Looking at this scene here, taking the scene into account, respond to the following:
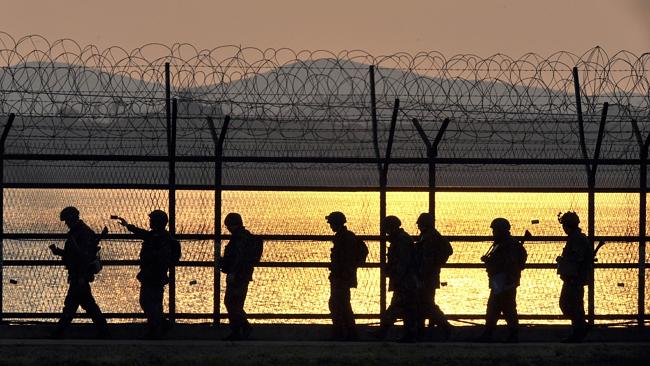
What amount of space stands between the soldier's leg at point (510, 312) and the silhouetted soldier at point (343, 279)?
153 cm

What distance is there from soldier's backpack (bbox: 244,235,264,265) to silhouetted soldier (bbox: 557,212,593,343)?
3.03 m

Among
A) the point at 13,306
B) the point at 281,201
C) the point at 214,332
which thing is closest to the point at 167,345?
the point at 214,332

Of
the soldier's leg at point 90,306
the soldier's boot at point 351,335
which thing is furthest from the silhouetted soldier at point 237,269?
the soldier's leg at point 90,306

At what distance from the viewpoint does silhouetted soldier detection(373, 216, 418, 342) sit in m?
14.9

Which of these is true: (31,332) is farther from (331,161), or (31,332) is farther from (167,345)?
(331,161)

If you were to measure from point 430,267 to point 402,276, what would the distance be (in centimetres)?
45

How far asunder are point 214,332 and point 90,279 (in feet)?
4.60

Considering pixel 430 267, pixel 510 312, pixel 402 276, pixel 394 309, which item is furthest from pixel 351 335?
pixel 510 312

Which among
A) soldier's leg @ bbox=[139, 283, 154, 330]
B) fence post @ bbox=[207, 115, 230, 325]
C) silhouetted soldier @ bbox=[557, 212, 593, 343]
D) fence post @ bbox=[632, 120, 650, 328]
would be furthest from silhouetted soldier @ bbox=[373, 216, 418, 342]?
fence post @ bbox=[632, 120, 650, 328]

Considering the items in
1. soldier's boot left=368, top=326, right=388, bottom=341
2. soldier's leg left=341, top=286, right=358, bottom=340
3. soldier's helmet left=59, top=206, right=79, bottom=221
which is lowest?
soldier's boot left=368, top=326, right=388, bottom=341

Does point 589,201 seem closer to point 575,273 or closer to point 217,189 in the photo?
point 575,273

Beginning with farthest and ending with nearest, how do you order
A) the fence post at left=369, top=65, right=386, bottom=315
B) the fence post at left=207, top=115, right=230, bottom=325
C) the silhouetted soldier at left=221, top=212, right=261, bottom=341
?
the fence post at left=369, top=65, right=386, bottom=315 < the fence post at left=207, top=115, right=230, bottom=325 < the silhouetted soldier at left=221, top=212, right=261, bottom=341

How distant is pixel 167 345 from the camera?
1440cm

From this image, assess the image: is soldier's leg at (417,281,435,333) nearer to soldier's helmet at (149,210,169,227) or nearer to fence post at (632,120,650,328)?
fence post at (632,120,650,328)
